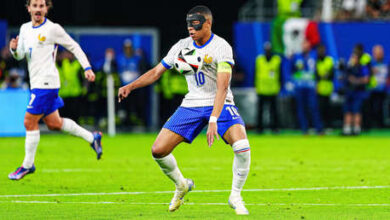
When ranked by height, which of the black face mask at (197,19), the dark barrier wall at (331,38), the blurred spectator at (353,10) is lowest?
the dark barrier wall at (331,38)

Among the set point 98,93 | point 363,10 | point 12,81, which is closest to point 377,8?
point 363,10

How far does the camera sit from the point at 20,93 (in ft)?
75.4

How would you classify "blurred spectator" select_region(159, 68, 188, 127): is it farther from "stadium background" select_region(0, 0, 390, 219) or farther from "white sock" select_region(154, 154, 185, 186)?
"white sock" select_region(154, 154, 185, 186)

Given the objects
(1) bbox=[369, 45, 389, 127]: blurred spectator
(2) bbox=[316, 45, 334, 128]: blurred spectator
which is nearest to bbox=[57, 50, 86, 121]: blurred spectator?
(2) bbox=[316, 45, 334, 128]: blurred spectator

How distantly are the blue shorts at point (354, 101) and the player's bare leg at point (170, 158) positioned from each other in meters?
14.5

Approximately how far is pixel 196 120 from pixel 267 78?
14779 millimetres

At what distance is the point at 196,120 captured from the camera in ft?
30.8

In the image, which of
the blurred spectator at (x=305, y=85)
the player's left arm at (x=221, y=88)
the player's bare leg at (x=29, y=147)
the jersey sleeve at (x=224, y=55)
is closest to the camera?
the player's left arm at (x=221, y=88)

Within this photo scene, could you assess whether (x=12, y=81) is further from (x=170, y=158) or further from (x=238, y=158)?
(x=238, y=158)

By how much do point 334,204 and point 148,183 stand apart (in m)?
3.11

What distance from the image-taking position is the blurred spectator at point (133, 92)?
25.2 meters

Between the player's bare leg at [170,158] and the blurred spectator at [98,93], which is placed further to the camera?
the blurred spectator at [98,93]

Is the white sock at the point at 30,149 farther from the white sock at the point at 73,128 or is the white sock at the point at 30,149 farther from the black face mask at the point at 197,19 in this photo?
the black face mask at the point at 197,19

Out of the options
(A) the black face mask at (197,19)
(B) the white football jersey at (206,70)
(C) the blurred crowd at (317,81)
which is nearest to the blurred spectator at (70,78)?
(C) the blurred crowd at (317,81)
